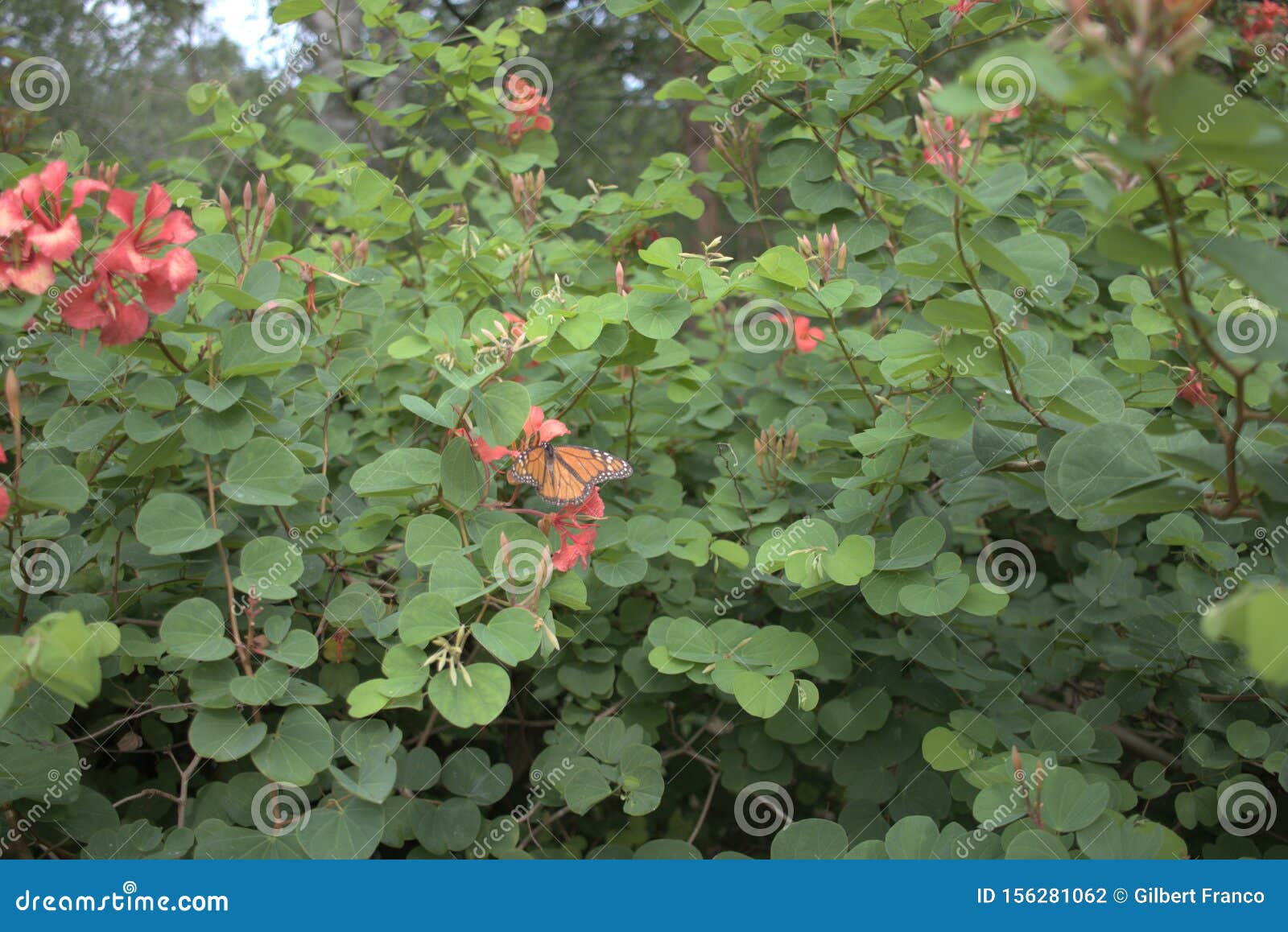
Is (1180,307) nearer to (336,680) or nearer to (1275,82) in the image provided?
(336,680)

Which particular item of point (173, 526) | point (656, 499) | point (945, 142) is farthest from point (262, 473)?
point (945, 142)

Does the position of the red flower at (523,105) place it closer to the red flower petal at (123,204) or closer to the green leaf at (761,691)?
the red flower petal at (123,204)

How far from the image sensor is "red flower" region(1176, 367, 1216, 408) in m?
1.70

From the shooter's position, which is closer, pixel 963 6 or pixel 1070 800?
pixel 1070 800

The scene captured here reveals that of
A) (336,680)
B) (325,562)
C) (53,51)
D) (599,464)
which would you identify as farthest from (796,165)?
(53,51)

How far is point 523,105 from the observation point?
8.35 ft

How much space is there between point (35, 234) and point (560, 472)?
88 cm

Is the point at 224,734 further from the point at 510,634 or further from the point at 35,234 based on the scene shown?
the point at 35,234

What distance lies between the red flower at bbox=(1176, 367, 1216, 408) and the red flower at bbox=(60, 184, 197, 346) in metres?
1.68

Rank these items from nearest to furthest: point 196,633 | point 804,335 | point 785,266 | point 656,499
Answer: point 196,633, point 785,266, point 656,499, point 804,335

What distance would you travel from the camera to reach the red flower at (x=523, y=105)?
2566 mm

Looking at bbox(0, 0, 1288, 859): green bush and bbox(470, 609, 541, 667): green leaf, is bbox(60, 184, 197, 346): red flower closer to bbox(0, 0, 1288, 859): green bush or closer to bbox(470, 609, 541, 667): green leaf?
bbox(0, 0, 1288, 859): green bush

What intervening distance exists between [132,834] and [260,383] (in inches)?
33.0

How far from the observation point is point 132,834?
1.70m
